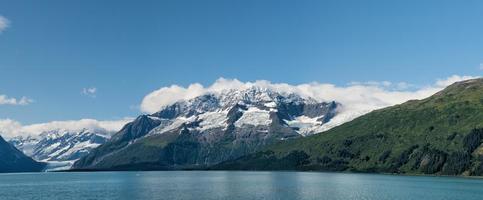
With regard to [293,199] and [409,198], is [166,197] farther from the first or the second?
[409,198]

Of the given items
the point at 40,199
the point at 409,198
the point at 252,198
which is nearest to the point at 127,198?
the point at 40,199

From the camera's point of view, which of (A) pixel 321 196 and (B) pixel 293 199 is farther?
(A) pixel 321 196

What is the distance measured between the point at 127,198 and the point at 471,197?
120m

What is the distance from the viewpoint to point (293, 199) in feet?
606

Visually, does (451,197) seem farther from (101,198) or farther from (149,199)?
(101,198)

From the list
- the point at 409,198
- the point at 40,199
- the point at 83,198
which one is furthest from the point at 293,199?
the point at 40,199

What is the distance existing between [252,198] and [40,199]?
239 feet

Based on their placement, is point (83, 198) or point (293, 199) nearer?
point (293, 199)

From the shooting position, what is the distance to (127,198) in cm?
19625

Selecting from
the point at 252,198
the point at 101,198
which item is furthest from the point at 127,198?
the point at 252,198

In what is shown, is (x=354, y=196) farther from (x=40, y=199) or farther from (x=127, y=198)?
(x=40, y=199)

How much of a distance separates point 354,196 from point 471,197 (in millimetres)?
40678

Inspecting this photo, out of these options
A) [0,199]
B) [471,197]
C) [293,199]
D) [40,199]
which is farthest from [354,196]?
[0,199]

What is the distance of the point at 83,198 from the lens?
196 metres
